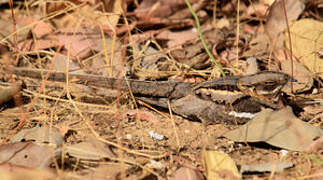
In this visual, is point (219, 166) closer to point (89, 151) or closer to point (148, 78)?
point (89, 151)

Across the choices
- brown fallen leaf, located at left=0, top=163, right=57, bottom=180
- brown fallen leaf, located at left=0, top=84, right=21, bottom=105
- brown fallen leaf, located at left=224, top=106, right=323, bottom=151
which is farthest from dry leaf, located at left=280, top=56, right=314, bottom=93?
brown fallen leaf, located at left=0, top=84, right=21, bottom=105

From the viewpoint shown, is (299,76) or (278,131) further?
(299,76)

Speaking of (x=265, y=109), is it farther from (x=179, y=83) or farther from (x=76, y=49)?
(x=76, y=49)

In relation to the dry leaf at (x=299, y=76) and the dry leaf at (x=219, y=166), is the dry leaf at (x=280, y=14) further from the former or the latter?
the dry leaf at (x=219, y=166)

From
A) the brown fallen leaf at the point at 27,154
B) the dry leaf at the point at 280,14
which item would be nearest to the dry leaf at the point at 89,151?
the brown fallen leaf at the point at 27,154

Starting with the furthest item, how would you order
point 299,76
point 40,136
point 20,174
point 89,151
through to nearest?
point 299,76, point 40,136, point 89,151, point 20,174

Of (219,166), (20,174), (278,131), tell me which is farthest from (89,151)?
(278,131)

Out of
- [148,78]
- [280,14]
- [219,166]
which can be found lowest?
[219,166]

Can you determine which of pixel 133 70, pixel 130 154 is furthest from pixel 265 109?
pixel 133 70
